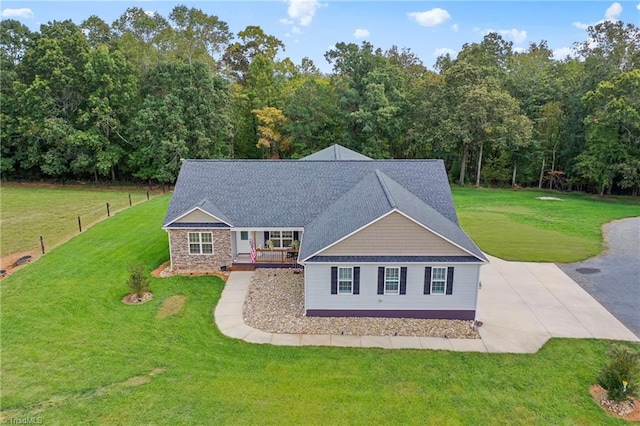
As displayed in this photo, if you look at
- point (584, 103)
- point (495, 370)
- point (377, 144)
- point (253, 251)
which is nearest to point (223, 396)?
point (495, 370)

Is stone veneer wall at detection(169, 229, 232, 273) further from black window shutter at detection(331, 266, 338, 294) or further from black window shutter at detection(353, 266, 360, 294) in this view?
black window shutter at detection(353, 266, 360, 294)

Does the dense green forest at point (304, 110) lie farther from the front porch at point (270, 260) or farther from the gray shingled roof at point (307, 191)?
the front porch at point (270, 260)

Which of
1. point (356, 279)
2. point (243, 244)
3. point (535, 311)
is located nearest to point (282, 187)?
point (243, 244)

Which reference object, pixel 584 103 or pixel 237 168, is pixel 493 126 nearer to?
pixel 584 103

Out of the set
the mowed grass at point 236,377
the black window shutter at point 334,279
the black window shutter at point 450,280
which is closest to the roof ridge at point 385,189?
the black window shutter at point 450,280

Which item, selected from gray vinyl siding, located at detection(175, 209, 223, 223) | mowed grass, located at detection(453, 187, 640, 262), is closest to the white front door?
gray vinyl siding, located at detection(175, 209, 223, 223)

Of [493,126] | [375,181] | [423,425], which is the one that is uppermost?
[493,126]

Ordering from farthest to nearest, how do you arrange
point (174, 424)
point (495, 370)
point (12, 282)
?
point (12, 282)
point (495, 370)
point (174, 424)
